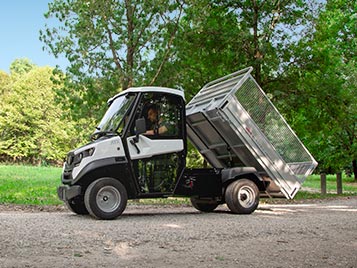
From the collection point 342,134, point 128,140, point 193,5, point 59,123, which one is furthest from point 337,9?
point 59,123

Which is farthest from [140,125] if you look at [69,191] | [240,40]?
[240,40]

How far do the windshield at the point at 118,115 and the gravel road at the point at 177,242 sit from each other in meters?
1.84

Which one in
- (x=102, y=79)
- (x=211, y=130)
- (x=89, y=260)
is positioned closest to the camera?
(x=89, y=260)

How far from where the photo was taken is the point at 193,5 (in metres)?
17.7

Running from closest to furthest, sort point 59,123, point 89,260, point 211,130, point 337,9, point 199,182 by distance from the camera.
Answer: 1. point 89,260
2. point 199,182
3. point 211,130
4. point 337,9
5. point 59,123

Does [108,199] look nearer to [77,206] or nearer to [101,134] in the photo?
[77,206]

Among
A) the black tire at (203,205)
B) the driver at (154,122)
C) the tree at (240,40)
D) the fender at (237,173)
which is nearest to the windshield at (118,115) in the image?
the driver at (154,122)

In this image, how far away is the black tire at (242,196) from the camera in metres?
11.7

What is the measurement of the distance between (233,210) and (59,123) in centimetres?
5040

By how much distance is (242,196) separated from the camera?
11.9 metres

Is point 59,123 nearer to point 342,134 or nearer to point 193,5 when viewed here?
point 342,134

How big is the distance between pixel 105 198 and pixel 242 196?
3.19 m

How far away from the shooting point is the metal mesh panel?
11.9m

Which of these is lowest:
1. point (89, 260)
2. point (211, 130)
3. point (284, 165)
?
point (89, 260)
